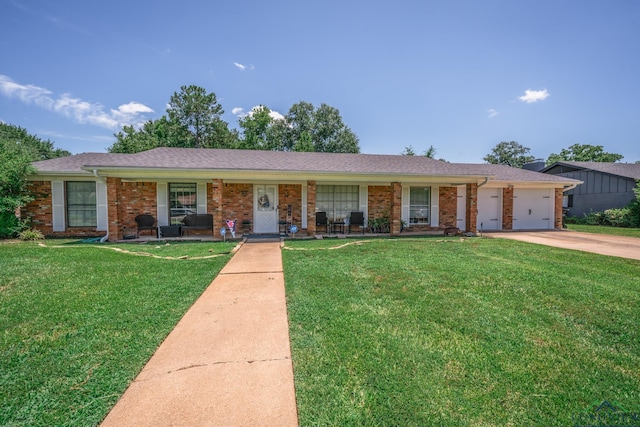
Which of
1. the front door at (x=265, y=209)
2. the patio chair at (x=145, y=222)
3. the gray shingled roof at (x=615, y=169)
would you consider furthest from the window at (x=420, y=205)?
the gray shingled roof at (x=615, y=169)

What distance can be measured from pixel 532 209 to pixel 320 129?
24.0m

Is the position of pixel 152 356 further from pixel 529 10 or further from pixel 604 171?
pixel 604 171

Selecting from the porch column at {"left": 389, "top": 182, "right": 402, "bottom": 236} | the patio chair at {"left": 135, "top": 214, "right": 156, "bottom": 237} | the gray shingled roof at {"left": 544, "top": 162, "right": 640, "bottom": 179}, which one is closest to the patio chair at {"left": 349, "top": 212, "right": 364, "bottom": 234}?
the porch column at {"left": 389, "top": 182, "right": 402, "bottom": 236}

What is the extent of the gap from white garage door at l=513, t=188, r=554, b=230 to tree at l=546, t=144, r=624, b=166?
33437mm

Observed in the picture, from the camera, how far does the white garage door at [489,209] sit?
45.2ft

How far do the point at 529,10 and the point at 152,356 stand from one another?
12581 mm

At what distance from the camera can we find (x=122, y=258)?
6.76 m

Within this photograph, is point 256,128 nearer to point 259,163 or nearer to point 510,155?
point 259,163

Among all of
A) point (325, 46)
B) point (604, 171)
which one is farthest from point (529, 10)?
point (604, 171)

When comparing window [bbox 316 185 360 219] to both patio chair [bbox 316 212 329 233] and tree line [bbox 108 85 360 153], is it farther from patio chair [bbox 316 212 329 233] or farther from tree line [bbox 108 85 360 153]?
tree line [bbox 108 85 360 153]

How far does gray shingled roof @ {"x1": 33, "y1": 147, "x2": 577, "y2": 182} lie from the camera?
9.60 metres

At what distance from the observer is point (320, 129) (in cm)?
3325

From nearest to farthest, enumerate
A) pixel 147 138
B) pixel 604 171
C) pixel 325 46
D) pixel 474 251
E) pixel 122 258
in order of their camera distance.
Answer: pixel 122 258 < pixel 474 251 < pixel 325 46 < pixel 604 171 < pixel 147 138

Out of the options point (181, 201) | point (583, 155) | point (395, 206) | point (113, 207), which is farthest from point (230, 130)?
point (583, 155)
